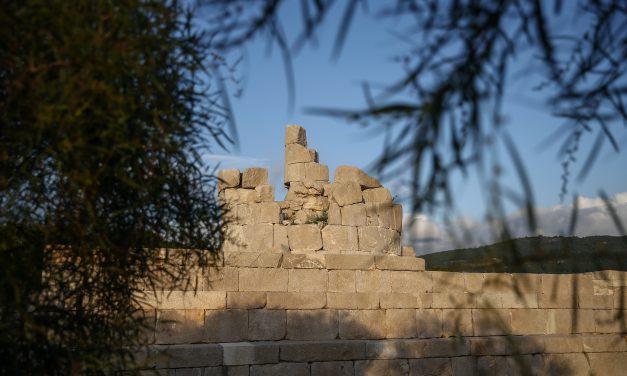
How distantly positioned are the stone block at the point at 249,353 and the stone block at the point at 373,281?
7.85 feet

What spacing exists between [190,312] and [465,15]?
7.86m

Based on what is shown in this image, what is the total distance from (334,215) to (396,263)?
2.69 m

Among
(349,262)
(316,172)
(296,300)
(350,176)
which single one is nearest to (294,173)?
(316,172)

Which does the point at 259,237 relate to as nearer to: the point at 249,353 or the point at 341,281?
the point at 341,281

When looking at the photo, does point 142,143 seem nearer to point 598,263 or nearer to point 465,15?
point 465,15

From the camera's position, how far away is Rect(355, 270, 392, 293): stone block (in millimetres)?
11984

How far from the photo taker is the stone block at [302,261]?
1166 centimetres

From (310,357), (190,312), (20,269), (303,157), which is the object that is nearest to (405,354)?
(310,357)

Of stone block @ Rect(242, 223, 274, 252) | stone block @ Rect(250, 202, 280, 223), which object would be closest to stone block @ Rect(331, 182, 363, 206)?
stone block @ Rect(250, 202, 280, 223)

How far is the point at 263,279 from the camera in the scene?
11.4m

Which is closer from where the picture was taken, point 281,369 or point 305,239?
point 281,369

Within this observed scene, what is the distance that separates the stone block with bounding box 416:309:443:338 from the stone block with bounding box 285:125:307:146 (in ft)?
19.7

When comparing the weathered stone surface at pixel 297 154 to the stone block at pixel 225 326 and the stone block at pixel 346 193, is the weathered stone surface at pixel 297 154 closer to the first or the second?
the stone block at pixel 346 193

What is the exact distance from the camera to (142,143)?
407 centimetres
